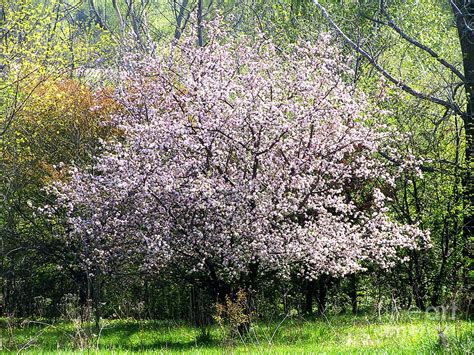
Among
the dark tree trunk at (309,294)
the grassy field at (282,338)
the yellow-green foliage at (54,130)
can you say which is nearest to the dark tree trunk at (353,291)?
the dark tree trunk at (309,294)

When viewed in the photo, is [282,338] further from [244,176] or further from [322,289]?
[322,289]

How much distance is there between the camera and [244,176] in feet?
33.0

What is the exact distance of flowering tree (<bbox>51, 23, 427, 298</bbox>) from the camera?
971 centimetres

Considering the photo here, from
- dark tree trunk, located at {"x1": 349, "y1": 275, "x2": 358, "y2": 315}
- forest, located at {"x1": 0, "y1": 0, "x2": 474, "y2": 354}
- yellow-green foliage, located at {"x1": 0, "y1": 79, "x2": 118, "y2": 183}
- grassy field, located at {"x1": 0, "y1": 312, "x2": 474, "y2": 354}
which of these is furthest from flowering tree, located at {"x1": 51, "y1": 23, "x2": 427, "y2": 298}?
yellow-green foliage, located at {"x1": 0, "y1": 79, "x2": 118, "y2": 183}

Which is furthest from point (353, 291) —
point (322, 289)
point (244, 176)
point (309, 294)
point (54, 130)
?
point (54, 130)

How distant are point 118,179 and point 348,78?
23.1 feet

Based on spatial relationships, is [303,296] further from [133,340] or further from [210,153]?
[210,153]

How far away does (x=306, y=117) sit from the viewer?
966 cm

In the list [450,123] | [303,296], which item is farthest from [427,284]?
[450,123]

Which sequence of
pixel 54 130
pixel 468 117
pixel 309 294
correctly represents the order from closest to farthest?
1. pixel 468 117
2. pixel 309 294
3. pixel 54 130

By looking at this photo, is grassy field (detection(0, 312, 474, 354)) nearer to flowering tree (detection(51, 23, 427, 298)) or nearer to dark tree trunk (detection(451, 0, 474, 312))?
flowering tree (detection(51, 23, 427, 298))

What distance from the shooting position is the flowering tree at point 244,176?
382 inches

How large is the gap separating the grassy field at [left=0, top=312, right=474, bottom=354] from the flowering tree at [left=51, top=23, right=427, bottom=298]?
98 centimetres

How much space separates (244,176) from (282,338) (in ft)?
8.42
